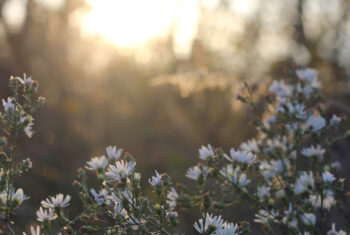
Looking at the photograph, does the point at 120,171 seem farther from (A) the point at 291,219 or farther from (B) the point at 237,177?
(A) the point at 291,219

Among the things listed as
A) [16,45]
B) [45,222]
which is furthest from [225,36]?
[45,222]

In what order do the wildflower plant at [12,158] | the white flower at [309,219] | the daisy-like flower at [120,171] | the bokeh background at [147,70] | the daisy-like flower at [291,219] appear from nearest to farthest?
the wildflower plant at [12,158]
the daisy-like flower at [120,171]
the white flower at [309,219]
the daisy-like flower at [291,219]
the bokeh background at [147,70]

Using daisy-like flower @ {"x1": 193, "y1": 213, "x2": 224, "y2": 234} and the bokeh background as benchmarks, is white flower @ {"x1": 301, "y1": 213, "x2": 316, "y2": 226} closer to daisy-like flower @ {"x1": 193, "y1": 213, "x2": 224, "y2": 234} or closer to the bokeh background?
daisy-like flower @ {"x1": 193, "y1": 213, "x2": 224, "y2": 234}

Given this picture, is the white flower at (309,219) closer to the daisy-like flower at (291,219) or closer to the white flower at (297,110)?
the daisy-like flower at (291,219)

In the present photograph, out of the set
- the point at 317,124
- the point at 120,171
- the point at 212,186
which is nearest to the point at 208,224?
the point at 120,171

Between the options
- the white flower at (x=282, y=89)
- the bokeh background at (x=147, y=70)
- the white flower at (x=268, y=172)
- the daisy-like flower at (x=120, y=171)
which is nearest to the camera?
the daisy-like flower at (x=120, y=171)

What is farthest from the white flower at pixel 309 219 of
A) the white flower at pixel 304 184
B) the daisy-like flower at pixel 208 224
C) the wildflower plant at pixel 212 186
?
the daisy-like flower at pixel 208 224

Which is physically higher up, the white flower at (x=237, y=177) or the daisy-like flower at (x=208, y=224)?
the white flower at (x=237, y=177)

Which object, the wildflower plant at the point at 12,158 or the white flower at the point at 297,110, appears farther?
the white flower at the point at 297,110

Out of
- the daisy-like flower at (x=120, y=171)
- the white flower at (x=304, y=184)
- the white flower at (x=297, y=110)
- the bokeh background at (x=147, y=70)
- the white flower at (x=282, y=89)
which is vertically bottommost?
the daisy-like flower at (x=120, y=171)
